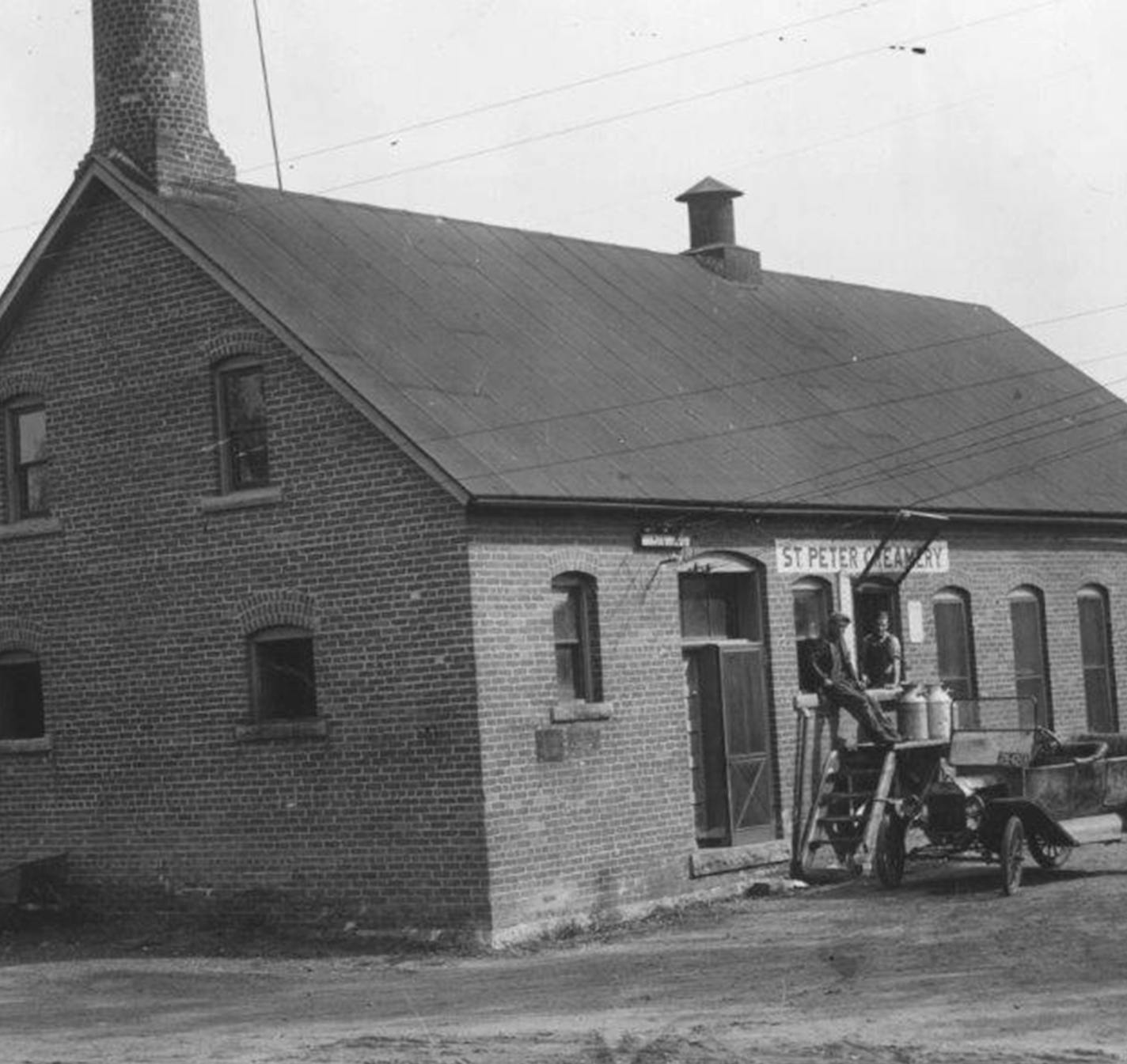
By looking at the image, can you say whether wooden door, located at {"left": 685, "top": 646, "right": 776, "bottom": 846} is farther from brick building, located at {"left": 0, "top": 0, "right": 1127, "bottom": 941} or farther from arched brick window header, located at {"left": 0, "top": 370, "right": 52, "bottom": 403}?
arched brick window header, located at {"left": 0, "top": 370, "right": 52, "bottom": 403}

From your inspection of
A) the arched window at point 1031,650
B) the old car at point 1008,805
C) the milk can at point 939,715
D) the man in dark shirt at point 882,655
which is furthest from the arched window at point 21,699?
the arched window at point 1031,650

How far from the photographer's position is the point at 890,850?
19625 millimetres

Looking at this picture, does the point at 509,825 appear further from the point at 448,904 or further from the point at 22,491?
the point at 22,491

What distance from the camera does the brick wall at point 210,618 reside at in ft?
61.2

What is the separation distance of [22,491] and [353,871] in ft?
20.1

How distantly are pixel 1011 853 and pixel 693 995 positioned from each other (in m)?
5.43

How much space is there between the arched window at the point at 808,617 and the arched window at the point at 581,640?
10.7ft

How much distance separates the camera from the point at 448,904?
1833 centimetres

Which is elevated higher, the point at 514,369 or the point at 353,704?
the point at 514,369

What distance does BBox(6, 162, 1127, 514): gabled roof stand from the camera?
64.2 ft

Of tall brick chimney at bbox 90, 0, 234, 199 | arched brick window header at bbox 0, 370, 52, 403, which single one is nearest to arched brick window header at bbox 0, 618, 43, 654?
arched brick window header at bbox 0, 370, 52, 403

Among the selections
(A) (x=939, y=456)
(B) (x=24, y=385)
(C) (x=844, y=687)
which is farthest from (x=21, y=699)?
(A) (x=939, y=456)

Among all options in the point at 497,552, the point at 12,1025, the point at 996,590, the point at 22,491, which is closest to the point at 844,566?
the point at 996,590

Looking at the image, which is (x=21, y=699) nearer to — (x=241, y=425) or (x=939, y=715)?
(x=241, y=425)
